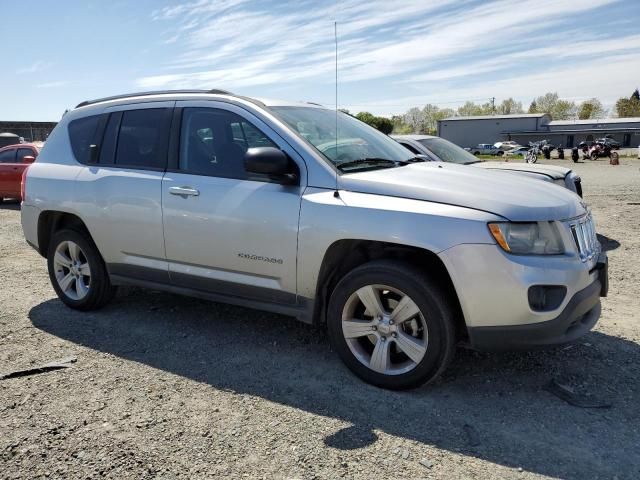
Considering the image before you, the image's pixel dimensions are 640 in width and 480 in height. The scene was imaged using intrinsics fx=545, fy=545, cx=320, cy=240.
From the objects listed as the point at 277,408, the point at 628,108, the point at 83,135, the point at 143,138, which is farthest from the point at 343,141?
the point at 628,108

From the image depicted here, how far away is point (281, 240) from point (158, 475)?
1651mm

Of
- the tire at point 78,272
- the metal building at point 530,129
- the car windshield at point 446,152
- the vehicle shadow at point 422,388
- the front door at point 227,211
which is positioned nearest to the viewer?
the vehicle shadow at point 422,388

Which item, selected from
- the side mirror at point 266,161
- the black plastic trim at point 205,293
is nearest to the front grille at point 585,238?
the black plastic trim at point 205,293

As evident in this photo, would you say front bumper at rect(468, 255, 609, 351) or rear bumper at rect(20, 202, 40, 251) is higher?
rear bumper at rect(20, 202, 40, 251)

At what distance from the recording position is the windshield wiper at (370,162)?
381cm

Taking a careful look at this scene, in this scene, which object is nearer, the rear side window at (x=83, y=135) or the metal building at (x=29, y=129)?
the rear side window at (x=83, y=135)

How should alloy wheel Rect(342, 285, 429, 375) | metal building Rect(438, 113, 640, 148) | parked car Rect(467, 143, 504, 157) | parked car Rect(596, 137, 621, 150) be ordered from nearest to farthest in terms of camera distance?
alloy wheel Rect(342, 285, 429, 375) → parked car Rect(596, 137, 621, 150) → parked car Rect(467, 143, 504, 157) → metal building Rect(438, 113, 640, 148)

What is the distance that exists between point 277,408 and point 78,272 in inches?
108

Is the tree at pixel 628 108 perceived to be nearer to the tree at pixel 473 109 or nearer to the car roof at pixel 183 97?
the tree at pixel 473 109

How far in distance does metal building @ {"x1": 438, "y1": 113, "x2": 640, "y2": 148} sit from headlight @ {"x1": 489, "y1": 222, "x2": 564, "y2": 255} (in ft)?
276

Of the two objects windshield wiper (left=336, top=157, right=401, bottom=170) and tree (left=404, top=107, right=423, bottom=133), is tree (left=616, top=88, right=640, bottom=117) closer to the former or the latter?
tree (left=404, top=107, right=423, bottom=133)

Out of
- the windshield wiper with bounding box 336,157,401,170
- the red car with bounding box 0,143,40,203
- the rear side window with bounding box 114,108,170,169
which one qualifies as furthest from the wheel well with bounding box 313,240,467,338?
the red car with bounding box 0,143,40,203

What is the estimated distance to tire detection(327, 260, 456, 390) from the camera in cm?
329

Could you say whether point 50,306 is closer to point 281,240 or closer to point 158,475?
point 281,240
